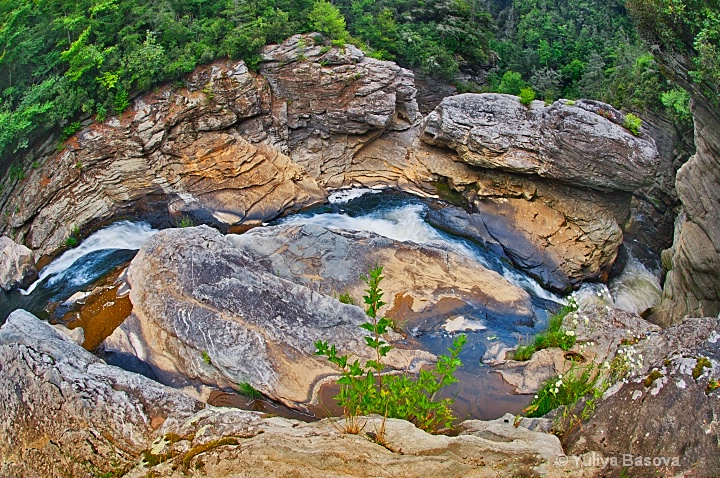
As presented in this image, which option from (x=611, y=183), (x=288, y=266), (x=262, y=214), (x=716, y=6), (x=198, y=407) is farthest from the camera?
(x=262, y=214)

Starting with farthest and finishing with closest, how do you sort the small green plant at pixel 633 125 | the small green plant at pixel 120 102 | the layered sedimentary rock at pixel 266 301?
the small green plant at pixel 120 102 < the small green plant at pixel 633 125 < the layered sedimentary rock at pixel 266 301

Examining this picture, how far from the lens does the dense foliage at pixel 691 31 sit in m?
9.20

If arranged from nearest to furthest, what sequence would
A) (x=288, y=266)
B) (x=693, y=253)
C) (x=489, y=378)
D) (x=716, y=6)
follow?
(x=716, y=6) < (x=489, y=378) < (x=693, y=253) < (x=288, y=266)

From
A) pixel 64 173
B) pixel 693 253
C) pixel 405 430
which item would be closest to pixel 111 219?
pixel 64 173

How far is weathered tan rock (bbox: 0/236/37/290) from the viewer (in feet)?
48.9

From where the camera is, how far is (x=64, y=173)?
1692 centimetres

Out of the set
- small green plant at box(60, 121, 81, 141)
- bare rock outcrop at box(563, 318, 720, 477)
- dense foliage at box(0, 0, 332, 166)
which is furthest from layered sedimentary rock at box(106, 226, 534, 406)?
dense foliage at box(0, 0, 332, 166)

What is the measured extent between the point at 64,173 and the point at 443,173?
13.1 meters

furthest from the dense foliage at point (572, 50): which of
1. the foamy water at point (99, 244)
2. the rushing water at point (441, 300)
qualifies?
the foamy water at point (99, 244)

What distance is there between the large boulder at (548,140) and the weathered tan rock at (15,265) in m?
14.0

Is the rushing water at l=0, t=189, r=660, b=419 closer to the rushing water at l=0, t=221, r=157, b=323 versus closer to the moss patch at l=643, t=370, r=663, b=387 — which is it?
the rushing water at l=0, t=221, r=157, b=323

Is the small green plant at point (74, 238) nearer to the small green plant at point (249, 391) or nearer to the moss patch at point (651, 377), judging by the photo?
the small green plant at point (249, 391)

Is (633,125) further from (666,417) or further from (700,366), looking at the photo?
(666,417)

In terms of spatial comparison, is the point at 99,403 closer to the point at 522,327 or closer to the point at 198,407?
the point at 198,407
